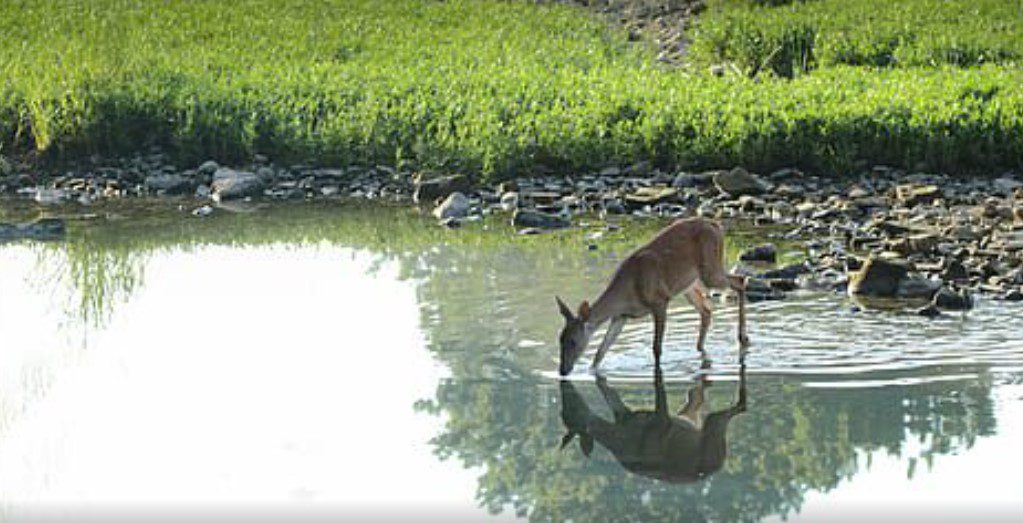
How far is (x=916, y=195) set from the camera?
15406mm

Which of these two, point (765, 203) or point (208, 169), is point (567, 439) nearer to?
point (765, 203)

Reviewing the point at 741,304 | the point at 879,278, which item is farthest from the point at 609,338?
the point at 879,278

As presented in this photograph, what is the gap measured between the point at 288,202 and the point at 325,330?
555 centimetres

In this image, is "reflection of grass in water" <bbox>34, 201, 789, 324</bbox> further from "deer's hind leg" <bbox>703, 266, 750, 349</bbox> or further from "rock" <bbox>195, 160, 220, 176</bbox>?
"deer's hind leg" <bbox>703, 266, 750, 349</bbox>

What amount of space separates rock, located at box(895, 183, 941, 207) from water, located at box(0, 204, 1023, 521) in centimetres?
320

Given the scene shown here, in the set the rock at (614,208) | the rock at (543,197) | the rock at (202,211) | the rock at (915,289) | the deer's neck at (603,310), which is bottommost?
the deer's neck at (603,310)

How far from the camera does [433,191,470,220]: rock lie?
15977 mm

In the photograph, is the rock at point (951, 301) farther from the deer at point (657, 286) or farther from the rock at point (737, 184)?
the rock at point (737, 184)

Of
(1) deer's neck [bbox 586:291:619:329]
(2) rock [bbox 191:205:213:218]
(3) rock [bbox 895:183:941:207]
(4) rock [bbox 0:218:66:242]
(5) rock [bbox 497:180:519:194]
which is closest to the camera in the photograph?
(1) deer's neck [bbox 586:291:619:329]

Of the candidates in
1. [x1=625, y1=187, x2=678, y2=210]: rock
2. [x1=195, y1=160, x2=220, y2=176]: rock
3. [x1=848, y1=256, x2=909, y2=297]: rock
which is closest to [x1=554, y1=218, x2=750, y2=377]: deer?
[x1=848, y1=256, x2=909, y2=297]: rock

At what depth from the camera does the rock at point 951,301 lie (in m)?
11.5

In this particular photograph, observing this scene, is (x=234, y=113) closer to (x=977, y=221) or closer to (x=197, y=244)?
(x=197, y=244)

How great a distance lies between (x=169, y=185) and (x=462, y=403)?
338 inches

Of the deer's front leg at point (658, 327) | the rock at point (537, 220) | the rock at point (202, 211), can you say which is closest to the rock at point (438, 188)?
the rock at point (537, 220)
